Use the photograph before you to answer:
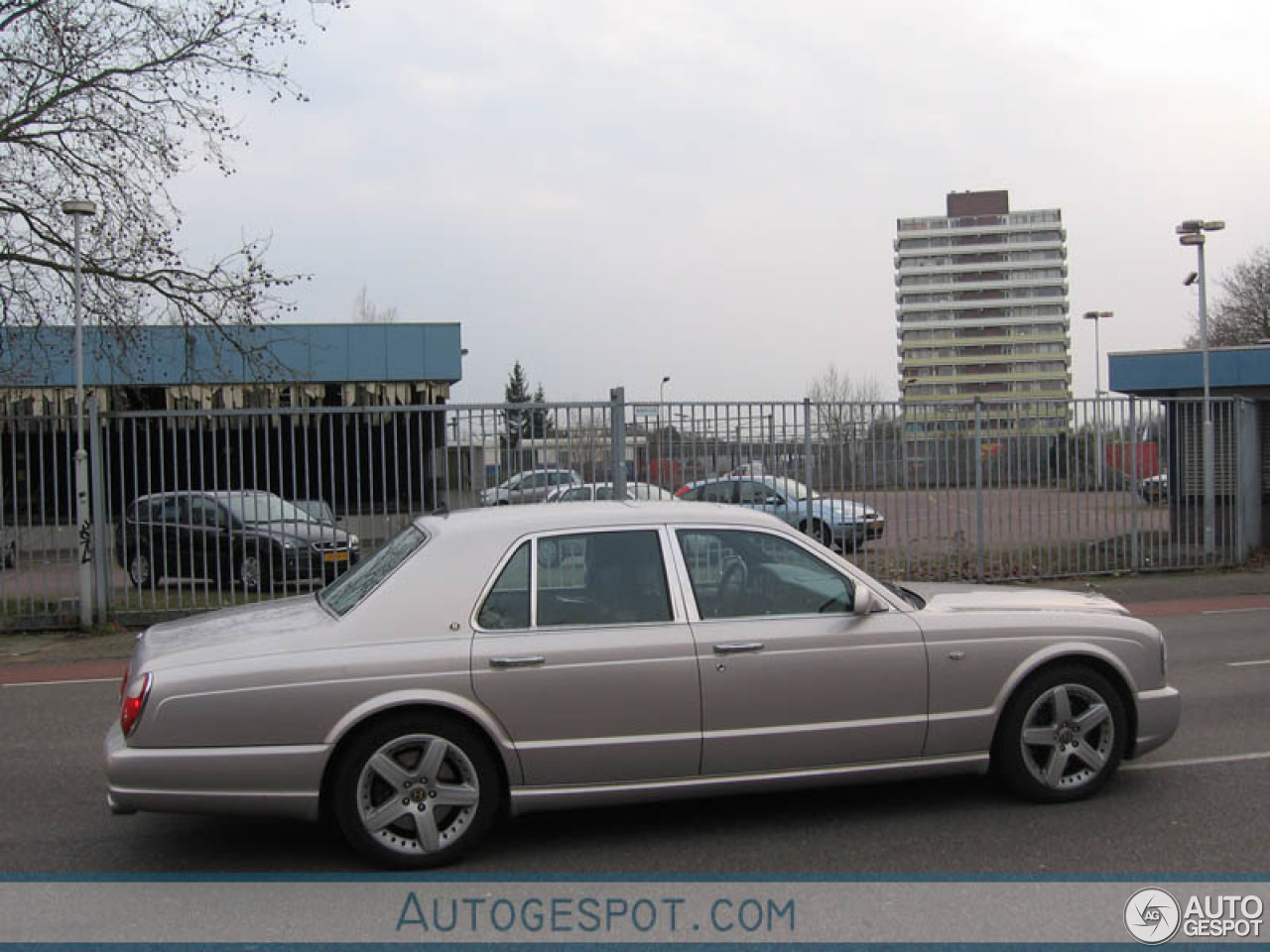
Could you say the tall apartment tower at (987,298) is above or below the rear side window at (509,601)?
above

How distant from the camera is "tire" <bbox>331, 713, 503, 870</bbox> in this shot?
4.63 meters

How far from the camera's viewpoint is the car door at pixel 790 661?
4.95 meters

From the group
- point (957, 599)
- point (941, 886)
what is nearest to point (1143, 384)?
point (957, 599)

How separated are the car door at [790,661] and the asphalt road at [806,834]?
1.27ft

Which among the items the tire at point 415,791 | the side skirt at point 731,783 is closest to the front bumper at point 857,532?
the side skirt at point 731,783

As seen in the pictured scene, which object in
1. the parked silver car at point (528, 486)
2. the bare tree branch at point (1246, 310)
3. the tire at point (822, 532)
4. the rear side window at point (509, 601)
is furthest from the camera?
the bare tree branch at point (1246, 310)

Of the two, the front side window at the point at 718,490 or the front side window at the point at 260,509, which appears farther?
the front side window at the point at 718,490

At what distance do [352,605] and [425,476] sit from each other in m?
8.53

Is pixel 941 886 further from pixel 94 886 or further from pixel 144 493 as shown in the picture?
pixel 144 493

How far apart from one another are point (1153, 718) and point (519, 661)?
316 centimetres

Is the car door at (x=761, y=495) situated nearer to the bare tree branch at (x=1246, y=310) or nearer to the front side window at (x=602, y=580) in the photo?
the front side window at (x=602, y=580)

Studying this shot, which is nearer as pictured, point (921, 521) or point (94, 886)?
point (94, 886)

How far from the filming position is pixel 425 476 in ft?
44.1

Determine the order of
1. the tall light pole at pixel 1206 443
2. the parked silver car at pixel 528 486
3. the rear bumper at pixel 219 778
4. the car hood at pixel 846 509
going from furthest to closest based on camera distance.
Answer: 1. the tall light pole at pixel 1206 443
2. the car hood at pixel 846 509
3. the parked silver car at pixel 528 486
4. the rear bumper at pixel 219 778
